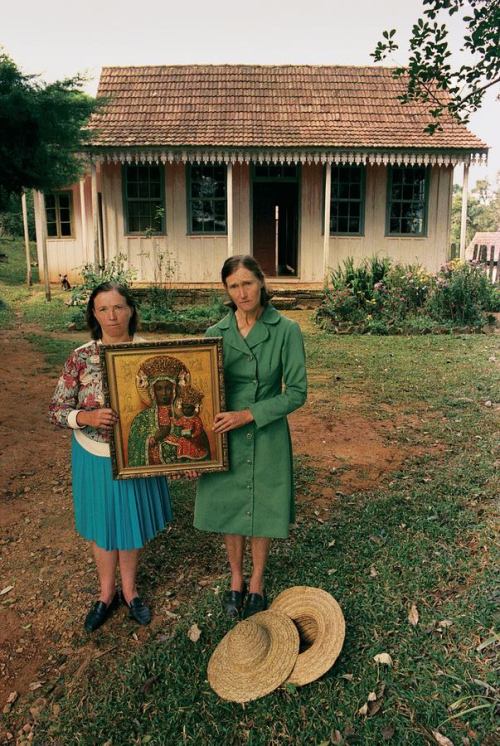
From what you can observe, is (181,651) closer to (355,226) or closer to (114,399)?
(114,399)

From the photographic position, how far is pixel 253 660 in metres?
2.76

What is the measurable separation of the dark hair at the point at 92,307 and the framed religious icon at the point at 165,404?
1.16 ft

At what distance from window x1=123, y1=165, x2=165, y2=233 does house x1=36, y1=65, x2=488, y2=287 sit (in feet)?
0.08

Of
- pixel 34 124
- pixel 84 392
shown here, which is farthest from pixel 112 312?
pixel 34 124

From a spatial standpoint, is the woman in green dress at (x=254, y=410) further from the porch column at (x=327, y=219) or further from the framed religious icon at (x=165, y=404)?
the porch column at (x=327, y=219)

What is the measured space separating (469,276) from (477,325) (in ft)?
3.79

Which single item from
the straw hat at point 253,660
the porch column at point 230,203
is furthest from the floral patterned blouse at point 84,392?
the porch column at point 230,203

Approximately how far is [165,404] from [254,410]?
412 mm

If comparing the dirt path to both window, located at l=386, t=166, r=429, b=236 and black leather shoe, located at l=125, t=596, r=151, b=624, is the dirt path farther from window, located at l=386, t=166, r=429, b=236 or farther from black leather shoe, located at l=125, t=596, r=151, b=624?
window, located at l=386, t=166, r=429, b=236

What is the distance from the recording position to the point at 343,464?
18.1 feet

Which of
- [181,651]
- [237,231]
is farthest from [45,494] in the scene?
[237,231]

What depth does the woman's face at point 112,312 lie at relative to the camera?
2854 mm

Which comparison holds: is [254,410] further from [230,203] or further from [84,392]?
[230,203]

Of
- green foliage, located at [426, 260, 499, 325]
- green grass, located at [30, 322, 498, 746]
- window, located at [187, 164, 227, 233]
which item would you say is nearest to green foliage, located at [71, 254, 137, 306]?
window, located at [187, 164, 227, 233]
